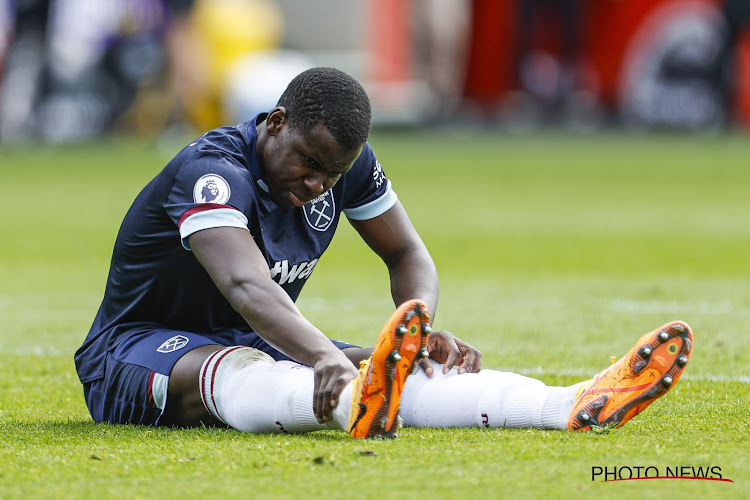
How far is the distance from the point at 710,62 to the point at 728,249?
1607 centimetres

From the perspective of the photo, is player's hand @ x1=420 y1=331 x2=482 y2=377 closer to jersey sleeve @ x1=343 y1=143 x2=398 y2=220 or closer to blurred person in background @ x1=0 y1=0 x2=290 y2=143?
jersey sleeve @ x1=343 y1=143 x2=398 y2=220

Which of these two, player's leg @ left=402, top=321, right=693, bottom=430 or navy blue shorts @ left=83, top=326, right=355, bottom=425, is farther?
navy blue shorts @ left=83, top=326, right=355, bottom=425

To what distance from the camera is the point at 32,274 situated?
9.73 meters

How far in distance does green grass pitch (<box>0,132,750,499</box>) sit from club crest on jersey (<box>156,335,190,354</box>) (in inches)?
10.8

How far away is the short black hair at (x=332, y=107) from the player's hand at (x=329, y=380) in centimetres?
71

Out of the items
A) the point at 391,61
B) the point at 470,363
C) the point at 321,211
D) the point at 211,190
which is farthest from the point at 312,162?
the point at 391,61

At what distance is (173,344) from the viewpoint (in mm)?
4172

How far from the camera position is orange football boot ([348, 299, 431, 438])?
352cm

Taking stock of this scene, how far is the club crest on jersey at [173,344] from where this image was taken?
4152 millimetres

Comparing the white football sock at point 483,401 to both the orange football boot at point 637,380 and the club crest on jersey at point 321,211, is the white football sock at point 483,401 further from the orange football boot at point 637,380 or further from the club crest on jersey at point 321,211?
the club crest on jersey at point 321,211

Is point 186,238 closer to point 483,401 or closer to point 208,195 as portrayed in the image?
point 208,195

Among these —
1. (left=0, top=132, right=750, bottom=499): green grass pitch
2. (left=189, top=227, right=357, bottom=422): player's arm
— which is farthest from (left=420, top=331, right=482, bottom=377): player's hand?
(left=189, top=227, right=357, bottom=422): player's arm

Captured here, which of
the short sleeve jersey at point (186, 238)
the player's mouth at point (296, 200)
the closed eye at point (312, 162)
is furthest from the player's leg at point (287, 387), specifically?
the closed eye at point (312, 162)

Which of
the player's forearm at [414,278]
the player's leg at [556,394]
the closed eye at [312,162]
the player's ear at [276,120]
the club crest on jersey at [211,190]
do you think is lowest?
the player's leg at [556,394]
